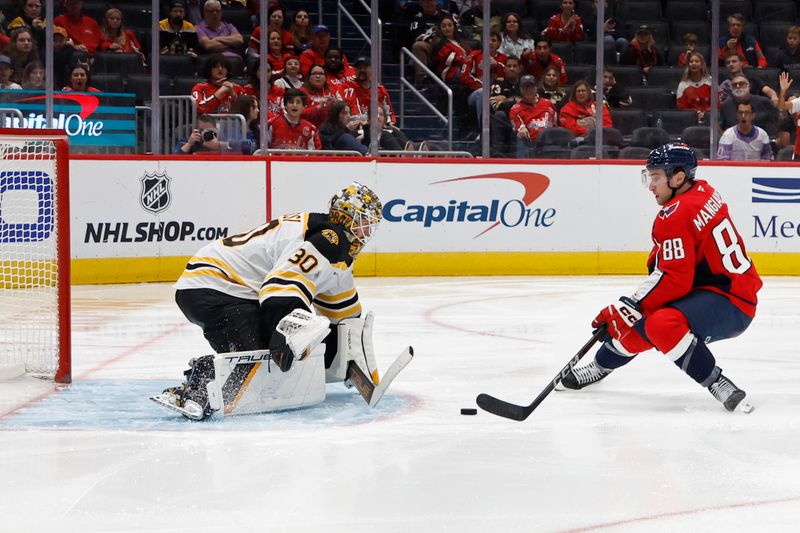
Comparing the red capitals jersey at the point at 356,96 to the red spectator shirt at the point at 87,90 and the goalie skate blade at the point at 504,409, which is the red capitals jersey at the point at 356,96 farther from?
the goalie skate blade at the point at 504,409

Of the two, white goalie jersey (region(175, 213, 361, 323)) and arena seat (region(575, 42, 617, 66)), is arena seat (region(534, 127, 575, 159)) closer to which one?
arena seat (region(575, 42, 617, 66))

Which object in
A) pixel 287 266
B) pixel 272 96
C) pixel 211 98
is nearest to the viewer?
pixel 287 266

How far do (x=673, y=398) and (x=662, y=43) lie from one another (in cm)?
625

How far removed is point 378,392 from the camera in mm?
4211

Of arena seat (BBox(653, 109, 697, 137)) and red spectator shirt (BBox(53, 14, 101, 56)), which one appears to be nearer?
red spectator shirt (BBox(53, 14, 101, 56))

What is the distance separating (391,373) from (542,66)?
6.27m

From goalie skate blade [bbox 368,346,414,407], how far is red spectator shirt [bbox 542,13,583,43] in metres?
6.22

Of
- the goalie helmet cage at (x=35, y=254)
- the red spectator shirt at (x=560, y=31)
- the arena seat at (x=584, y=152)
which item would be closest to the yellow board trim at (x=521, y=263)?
the arena seat at (x=584, y=152)

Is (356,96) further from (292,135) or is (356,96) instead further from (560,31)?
(560,31)

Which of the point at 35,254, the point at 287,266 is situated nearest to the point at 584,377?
the point at 287,266

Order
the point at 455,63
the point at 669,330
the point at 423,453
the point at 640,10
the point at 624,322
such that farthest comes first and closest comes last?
the point at 640,10, the point at 455,63, the point at 624,322, the point at 669,330, the point at 423,453

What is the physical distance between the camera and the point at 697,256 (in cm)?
430

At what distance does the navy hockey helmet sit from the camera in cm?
437

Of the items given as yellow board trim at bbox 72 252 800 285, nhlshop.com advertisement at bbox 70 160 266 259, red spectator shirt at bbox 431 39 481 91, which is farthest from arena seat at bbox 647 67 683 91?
nhlshop.com advertisement at bbox 70 160 266 259
